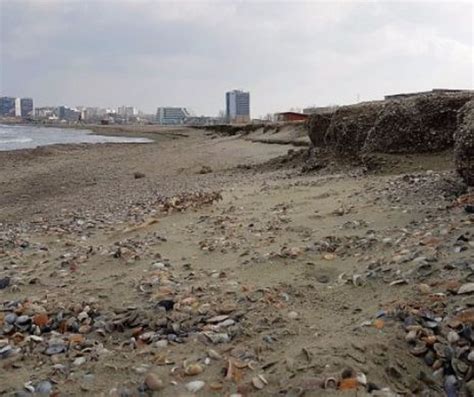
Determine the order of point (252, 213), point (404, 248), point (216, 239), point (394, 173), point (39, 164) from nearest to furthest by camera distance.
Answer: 1. point (404, 248)
2. point (216, 239)
3. point (252, 213)
4. point (394, 173)
5. point (39, 164)

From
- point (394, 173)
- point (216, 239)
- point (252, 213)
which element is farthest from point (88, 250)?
point (394, 173)

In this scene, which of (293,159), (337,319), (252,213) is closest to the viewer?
(337,319)

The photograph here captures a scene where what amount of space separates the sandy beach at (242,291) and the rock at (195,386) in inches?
0.5

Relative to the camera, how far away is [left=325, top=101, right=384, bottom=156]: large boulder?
13.6 meters

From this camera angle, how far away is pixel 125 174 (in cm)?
2020

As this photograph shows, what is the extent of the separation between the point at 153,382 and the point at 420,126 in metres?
10.2

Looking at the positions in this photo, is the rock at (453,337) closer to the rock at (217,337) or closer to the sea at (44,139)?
the rock at (217,337)

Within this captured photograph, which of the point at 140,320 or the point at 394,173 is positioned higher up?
the point at 394,173

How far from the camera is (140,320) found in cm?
426

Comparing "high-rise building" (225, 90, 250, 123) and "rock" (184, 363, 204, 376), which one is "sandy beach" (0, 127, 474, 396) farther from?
"high-rise building" (225, 90, 250, 123)

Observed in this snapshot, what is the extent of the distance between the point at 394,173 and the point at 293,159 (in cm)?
612

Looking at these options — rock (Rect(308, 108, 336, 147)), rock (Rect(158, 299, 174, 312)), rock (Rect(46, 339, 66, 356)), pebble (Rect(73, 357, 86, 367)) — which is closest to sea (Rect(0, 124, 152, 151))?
rock (Rect(308, 108, 336, 147))

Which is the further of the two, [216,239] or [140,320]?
[216,239]

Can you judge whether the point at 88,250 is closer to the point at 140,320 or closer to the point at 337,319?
the point at 140,320
